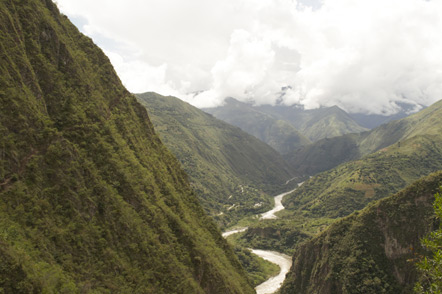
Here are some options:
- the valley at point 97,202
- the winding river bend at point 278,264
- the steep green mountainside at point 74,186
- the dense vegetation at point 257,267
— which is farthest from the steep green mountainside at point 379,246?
the dense vegetation at point 257,267

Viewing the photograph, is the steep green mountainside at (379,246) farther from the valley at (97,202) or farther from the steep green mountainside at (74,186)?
the steep green mountainside at (74,186)

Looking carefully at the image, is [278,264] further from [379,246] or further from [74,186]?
[74,186]

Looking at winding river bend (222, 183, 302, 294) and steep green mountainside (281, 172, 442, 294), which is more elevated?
steep green mountainside (281, 172, 442, 294)

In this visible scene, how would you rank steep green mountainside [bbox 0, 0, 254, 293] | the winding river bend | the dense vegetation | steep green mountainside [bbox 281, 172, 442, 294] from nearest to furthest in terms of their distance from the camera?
steep green mountainside [bbox 0, 0, 254, 293], steep green mountainside [bbox 281, 172, 442, 294], the winding river bend, the dense vegetation

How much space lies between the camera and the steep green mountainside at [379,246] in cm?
7975

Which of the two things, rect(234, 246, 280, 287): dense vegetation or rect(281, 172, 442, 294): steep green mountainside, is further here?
rect(234, 246, 280, 287): dense vegetation

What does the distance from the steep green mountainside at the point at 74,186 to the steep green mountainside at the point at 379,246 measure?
36.2 metres

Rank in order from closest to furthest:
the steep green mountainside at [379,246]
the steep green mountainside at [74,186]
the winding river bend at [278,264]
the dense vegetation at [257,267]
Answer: the steep green mountainside at [74,186] → the steep green mountainside at [379,246] → the winding river bend at [278,264] → the dense vegetation at [257,267]

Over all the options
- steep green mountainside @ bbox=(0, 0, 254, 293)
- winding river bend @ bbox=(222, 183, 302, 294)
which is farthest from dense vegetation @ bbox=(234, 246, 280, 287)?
steep green mountainside @ bbox=(0, 0, 254, 293)

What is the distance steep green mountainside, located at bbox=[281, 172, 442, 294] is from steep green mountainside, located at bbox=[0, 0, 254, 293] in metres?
36.2

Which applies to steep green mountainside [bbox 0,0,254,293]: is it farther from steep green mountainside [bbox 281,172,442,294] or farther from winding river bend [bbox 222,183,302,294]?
winding river bend [bbox 222,183,302,294]

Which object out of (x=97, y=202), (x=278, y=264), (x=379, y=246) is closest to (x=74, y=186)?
(x=97, y=202)

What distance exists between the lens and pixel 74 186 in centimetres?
4372

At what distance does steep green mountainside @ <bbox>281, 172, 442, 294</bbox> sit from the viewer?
262ft
